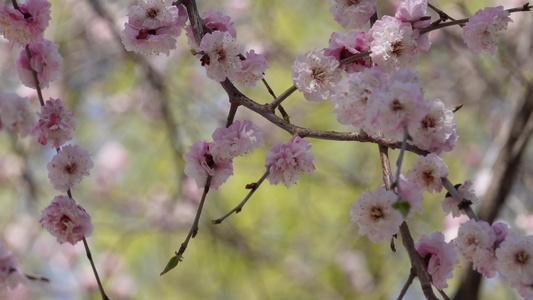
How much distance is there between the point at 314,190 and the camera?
3561 millimetres

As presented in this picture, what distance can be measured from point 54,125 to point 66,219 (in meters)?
0.16

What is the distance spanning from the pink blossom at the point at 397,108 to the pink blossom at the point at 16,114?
61 centimetres

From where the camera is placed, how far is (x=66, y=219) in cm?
96

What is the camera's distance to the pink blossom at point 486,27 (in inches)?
37.1

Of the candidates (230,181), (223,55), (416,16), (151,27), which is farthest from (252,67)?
(230,181)

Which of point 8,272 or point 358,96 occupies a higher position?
point 8,272

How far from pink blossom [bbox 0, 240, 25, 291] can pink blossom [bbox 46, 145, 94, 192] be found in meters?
0.14

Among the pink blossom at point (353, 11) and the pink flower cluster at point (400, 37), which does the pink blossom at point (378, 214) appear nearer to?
the pink flower cluster at point (400, 37)

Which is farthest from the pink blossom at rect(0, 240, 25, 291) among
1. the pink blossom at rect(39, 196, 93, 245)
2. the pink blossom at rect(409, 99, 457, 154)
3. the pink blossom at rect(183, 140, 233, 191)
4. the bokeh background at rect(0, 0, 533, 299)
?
the bokeh background at rect(0, 0, 533, 299)

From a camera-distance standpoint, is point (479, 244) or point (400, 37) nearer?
point (479, 244)

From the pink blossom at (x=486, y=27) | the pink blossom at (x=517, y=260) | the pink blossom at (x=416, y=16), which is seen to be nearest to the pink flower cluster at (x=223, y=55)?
the pink blossom at (x=416, y=16)

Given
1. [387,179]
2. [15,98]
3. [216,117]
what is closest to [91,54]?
[216,117]

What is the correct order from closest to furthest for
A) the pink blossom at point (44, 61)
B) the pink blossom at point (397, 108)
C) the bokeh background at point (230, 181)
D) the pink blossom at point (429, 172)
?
the pink blossom at point (397, 108), the pink blossom at point (429, 172), the pink blossom at point (44, 61), the bokeh background at point (230, 181)

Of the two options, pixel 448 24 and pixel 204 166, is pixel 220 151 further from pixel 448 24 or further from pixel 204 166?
pixel 448 24
